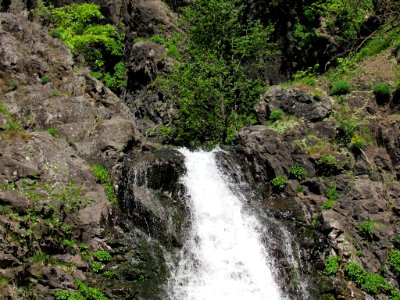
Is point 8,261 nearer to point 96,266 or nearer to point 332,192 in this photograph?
point 96,266

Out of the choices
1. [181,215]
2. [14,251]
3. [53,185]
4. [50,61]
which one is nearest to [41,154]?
[53,185]

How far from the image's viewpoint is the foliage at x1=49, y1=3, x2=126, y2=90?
3228 cm

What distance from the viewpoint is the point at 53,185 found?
15.0 meters

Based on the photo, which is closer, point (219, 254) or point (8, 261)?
point (8, 261)

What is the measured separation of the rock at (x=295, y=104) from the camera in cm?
2000

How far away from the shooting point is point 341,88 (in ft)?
67.8

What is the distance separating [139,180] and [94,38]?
1878cm

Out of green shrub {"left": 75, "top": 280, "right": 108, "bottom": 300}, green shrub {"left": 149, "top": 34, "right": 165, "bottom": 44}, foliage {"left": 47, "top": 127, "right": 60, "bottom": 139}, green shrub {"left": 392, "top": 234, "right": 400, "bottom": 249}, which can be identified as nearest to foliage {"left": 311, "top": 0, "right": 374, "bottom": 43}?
green shrub {"left": 149, "top": 34, "right": 165, "bottom": 44}

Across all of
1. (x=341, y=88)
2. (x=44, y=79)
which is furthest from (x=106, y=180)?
(x=341, y=88)

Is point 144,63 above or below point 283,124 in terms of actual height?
above

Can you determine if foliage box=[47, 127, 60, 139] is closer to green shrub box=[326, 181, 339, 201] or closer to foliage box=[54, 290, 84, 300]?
foliage box=[54, 290, 84, 300]

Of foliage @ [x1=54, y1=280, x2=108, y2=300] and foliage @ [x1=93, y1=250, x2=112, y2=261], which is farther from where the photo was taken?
foliage @ [x1=93, y1=250, x2=112, y2=261]

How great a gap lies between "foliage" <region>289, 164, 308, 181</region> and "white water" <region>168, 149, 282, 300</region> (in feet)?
9.10

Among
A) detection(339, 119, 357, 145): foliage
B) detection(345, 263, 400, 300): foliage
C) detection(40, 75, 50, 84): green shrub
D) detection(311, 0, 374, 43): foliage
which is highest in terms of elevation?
detection(311, 0, 374, 43): foliage
